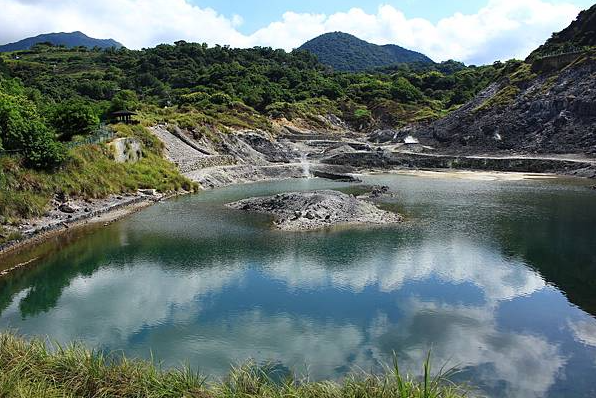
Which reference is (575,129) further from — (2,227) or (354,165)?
(2,227)

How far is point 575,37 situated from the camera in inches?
4021

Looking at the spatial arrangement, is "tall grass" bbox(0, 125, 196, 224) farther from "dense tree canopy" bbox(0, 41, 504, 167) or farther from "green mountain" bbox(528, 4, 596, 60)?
"green mountain" bbox(528, 4, 596, 60)

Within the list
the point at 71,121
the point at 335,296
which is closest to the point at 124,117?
the point at 71,121

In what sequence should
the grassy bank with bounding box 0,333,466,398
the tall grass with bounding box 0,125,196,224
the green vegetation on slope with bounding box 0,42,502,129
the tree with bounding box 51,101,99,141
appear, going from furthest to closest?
the green vegetation on slope with bounding box 0,42,502,129, the tree with bounding box 51,101,99,141, the tall grass with bounding box 0,125,196,224, the grassy bank with bounding box 0,333,466,398

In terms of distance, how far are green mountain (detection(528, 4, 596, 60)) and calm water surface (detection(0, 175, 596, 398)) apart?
70.5 metres

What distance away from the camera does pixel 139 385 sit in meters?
12.6

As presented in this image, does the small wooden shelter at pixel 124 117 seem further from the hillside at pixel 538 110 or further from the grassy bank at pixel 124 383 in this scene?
the hillside at pixel 538 110

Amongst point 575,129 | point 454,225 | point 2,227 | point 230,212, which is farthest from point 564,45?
point 2,227

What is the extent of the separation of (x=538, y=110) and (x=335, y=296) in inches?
3034

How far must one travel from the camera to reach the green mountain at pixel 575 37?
3834 inches

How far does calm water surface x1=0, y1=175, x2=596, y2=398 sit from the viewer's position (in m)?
18.6

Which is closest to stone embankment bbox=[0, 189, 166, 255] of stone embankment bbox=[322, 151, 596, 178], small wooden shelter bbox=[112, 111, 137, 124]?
small wooden shelter bbox=[112, 111, 137, 124]

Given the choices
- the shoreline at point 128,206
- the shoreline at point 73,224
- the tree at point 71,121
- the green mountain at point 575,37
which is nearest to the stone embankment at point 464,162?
the shoreline at point 128,206

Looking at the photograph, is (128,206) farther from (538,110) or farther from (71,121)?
(538,110)
